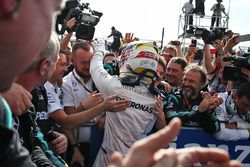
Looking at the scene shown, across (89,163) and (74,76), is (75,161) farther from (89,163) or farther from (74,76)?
(74,76)

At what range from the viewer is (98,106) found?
3.42 meters

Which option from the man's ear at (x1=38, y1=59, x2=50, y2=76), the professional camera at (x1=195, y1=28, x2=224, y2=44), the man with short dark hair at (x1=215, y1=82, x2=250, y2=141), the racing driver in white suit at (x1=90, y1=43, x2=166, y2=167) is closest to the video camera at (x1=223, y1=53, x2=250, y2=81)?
the man with short dark hair at (x1=215, y1=82, x2=250, y2=141)

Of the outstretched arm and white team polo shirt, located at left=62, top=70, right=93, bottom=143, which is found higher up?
the outstretched arm

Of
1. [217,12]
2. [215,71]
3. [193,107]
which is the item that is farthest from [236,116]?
[217,12]

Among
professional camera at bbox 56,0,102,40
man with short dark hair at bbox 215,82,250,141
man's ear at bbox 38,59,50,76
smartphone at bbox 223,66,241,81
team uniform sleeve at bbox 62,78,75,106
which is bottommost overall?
man with short dark hair at bbox 215,82,250,141

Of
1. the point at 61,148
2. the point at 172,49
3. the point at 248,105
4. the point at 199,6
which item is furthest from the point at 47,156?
the point at 199,6

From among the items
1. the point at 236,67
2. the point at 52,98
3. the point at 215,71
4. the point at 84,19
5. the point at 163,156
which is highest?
the point at 84,19

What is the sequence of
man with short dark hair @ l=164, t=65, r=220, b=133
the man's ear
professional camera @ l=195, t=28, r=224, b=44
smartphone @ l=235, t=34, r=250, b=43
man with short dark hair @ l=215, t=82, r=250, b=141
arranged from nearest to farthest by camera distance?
1. the man's ear
2. man with short dark hair @ l=164, t=65, r=220, b=133
3. man with short dark hair @ l=215, t=82, r=250, b=141
4. smartphone @ l=235, t=34, r=250, b=43
5. professional camera @ l=195, t=28, r=224, b=44

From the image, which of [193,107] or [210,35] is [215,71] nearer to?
[210,35]

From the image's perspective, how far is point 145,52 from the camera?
134 inches

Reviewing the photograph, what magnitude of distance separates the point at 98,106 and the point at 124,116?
0.24 m

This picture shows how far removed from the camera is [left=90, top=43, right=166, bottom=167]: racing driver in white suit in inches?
132

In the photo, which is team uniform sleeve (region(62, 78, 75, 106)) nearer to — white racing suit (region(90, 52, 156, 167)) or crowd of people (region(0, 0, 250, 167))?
crowd of people (region(0, 0, 250, 167))

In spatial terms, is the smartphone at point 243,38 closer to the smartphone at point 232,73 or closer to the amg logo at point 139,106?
the smartphone at point 232,73
